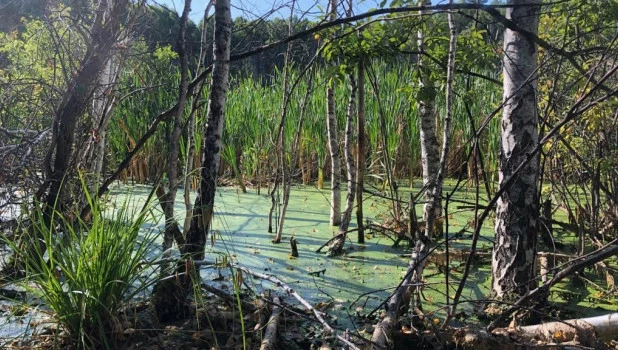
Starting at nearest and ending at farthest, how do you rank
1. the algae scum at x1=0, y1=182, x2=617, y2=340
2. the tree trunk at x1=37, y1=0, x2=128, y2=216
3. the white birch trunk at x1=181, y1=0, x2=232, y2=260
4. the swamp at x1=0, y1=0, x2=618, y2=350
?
the swamp at x1=0, y1=0, x2=618, y2=350 → the white birch trunk at x1=181, y1=0, x2=232, y2=260 → the algae scum at x1=0, y1=182, x2=617, y2=340 → the tree trunk at x1=37, y1=0, x2=128, y2=216

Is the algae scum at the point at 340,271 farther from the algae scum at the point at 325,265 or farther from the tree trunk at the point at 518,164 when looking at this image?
the tree trunk at the point at 518,164

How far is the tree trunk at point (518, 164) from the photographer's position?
2475mm

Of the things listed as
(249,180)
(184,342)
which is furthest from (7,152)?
(249,180)

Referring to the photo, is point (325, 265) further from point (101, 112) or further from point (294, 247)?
point (101, 112)

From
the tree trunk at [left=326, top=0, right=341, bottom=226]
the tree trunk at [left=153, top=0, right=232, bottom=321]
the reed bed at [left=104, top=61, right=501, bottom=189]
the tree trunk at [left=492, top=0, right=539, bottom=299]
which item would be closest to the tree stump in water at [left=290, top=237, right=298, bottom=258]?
the tree trunk at [left=326, top=0, right=341, bottom=226]

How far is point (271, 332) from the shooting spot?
2.17 metres

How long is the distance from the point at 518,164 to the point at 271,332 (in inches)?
52.0

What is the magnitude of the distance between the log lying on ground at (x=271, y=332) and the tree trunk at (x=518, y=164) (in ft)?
3.48

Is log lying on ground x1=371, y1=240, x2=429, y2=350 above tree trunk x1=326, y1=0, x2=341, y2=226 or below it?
below

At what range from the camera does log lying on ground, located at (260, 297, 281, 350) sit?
2062 millimetres

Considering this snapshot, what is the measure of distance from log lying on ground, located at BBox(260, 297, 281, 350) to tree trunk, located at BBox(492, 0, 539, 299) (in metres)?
1.06

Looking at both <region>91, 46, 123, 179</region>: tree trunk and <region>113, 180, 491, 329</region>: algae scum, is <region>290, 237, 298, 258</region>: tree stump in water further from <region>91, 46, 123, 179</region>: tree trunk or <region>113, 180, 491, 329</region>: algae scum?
<region>91, 46, 123, 179</region>: tree trunk

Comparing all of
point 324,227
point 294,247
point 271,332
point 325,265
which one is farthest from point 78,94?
point 324,227

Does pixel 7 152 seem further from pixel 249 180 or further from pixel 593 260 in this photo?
pixel 249 180
